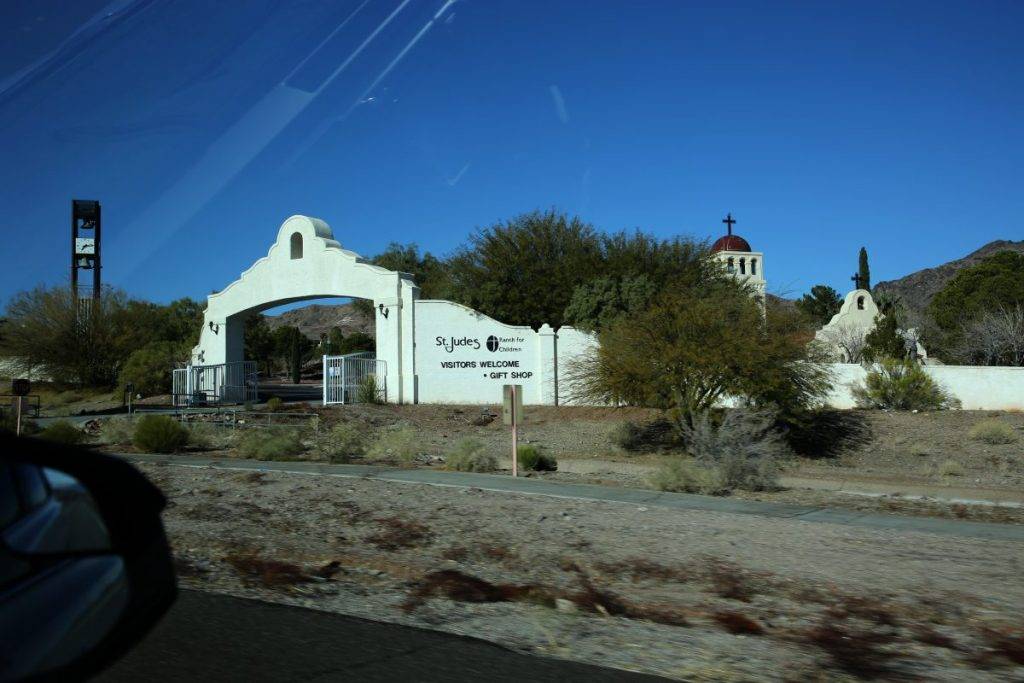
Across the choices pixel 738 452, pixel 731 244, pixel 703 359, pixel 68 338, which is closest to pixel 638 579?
pixel 738 452

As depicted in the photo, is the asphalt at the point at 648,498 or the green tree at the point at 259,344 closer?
the asphalt at the point at 648,498

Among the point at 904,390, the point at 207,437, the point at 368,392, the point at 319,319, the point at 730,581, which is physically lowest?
the point at 730,581

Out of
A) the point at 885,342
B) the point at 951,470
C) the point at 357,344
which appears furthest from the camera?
the point at 357,344

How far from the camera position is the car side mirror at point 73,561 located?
2592 millimetres

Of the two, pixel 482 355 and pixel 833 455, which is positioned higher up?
pixel 482 355

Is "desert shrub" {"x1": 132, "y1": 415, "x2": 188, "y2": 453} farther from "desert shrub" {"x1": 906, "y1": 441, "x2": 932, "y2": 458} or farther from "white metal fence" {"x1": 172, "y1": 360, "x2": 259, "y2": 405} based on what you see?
"desert shrub" {"x1": 906, "y1": 441, "x2": 932, "y2": 458}

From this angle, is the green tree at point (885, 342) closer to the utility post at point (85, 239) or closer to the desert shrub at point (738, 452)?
the desert shrub at point (738, 452)

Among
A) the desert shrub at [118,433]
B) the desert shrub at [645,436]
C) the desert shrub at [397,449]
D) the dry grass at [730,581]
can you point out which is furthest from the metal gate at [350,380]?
the dry grass at [730,581]

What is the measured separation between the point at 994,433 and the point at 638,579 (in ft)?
76.5

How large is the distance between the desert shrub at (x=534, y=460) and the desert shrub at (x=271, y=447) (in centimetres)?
510

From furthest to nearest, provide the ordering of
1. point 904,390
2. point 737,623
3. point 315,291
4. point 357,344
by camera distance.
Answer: point 357,344, point 315,291, point 904,390, point 737,623

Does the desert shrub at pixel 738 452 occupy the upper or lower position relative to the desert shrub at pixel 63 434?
lower

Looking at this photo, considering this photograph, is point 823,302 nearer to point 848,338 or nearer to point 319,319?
point 848,338

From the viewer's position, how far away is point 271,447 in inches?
771
